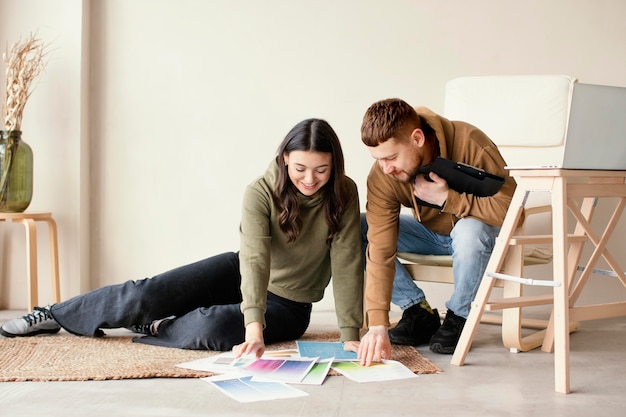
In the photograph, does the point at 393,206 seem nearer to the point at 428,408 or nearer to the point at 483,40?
the point at 428,408

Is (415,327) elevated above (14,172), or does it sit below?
below

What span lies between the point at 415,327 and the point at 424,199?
0.48 meters

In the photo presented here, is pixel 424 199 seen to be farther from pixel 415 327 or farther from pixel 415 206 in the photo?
pixel 415 327

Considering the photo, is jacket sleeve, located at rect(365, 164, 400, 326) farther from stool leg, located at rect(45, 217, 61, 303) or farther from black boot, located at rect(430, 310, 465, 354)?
stool leg, located at rect(45, 217, 61, 303)

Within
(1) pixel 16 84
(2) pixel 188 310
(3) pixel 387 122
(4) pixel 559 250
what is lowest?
(2) pixel 188 310

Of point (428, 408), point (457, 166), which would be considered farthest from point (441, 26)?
point (428, 408)

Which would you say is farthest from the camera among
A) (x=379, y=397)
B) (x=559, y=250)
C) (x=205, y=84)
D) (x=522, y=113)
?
(x=205, y=84)

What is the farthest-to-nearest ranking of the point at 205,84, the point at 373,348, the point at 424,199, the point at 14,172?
the point at 205,84 < the point at 14,172 < the point at 424,199 < the point at 373,348

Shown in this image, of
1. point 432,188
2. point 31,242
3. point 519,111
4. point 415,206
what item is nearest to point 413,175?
point 432,188

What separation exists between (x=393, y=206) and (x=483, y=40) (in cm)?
143

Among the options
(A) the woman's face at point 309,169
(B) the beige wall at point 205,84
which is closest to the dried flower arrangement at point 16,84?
(B) the beige wall at point 205,84

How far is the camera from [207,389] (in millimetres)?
1926

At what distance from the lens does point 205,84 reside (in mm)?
3535

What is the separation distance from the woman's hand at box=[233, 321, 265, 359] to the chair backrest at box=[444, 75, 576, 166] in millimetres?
1507
